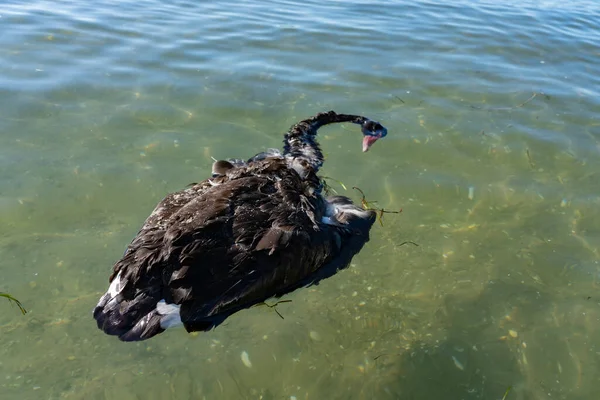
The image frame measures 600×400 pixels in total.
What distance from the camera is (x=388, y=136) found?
25.3 ft

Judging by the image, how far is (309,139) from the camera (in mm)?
6863

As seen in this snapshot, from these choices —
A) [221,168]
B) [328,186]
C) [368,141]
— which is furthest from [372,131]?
[221,168]

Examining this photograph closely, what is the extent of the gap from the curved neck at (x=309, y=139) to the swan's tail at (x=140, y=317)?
2917 millimetres

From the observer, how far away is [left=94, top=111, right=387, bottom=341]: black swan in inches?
156

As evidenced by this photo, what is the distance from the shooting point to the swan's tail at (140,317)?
3918 millimetres

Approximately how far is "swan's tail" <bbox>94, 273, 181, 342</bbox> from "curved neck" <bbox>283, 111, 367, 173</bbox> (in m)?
2.92

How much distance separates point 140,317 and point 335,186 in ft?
11.0

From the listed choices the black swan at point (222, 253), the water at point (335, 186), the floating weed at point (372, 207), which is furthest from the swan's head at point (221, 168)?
the floating weed at point (372, 207)

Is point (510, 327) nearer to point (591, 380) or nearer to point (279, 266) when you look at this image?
point (591, 380)

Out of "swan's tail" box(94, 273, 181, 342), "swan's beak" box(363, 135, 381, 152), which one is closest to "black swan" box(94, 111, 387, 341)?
"swan's tail" box(94, 273, 181, 342)

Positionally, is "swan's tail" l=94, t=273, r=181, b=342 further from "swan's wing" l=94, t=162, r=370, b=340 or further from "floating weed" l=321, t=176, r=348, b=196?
"floating weed" l=321, t=176, r=348, b=196

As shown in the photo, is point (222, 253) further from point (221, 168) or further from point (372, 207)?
point (372, 207)

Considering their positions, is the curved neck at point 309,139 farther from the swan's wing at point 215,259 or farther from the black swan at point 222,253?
the swan's wing at point 215,259

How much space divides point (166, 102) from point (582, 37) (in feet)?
34.6
